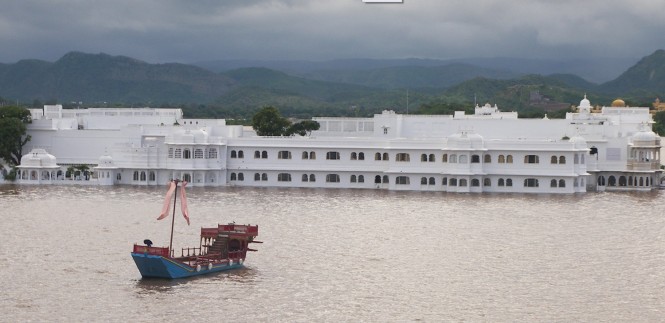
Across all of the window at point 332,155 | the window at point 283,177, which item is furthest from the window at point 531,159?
the window at point 283,177

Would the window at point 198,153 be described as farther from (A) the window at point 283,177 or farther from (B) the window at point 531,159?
(B) the window at point 531,159

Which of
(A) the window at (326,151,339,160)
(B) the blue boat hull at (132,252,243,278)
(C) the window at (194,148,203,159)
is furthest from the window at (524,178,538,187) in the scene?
(B) the blue boat hull at (132,252,243,278)

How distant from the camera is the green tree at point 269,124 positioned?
68250mm

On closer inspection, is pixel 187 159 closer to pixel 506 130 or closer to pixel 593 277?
pixel 506 130

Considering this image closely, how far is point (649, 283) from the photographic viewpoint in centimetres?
2889

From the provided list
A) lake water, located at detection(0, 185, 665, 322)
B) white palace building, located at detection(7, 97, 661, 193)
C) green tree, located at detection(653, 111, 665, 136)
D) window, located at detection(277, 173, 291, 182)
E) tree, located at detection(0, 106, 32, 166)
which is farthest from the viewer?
green tree, located at detection(653, 111, 665, 136)

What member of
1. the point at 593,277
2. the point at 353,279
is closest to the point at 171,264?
the point at 353,279

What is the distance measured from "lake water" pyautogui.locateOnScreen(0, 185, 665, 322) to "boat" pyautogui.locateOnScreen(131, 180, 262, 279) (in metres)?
0.31

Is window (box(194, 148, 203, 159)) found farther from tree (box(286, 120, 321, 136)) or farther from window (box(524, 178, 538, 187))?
window (box(524, 178, 538, 187))

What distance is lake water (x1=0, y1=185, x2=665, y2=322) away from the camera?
25.2 metres

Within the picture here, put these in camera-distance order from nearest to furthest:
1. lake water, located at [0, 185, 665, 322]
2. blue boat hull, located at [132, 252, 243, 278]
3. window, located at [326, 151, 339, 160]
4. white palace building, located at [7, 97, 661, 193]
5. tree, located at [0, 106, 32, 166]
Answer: lake water, located at [0, 185, 665, 322] → blue boat hull, located at [132, 252, 243, 278] → white palace building, located at [7, 97, 661, 193] → window, located at [326, 151, 339, 160] → tree, located at [0, 106, 32, 166]

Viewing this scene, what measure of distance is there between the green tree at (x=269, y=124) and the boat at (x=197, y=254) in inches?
1398

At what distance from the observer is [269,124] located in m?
68.3

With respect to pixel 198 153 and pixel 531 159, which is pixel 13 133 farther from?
pixel 531 159
